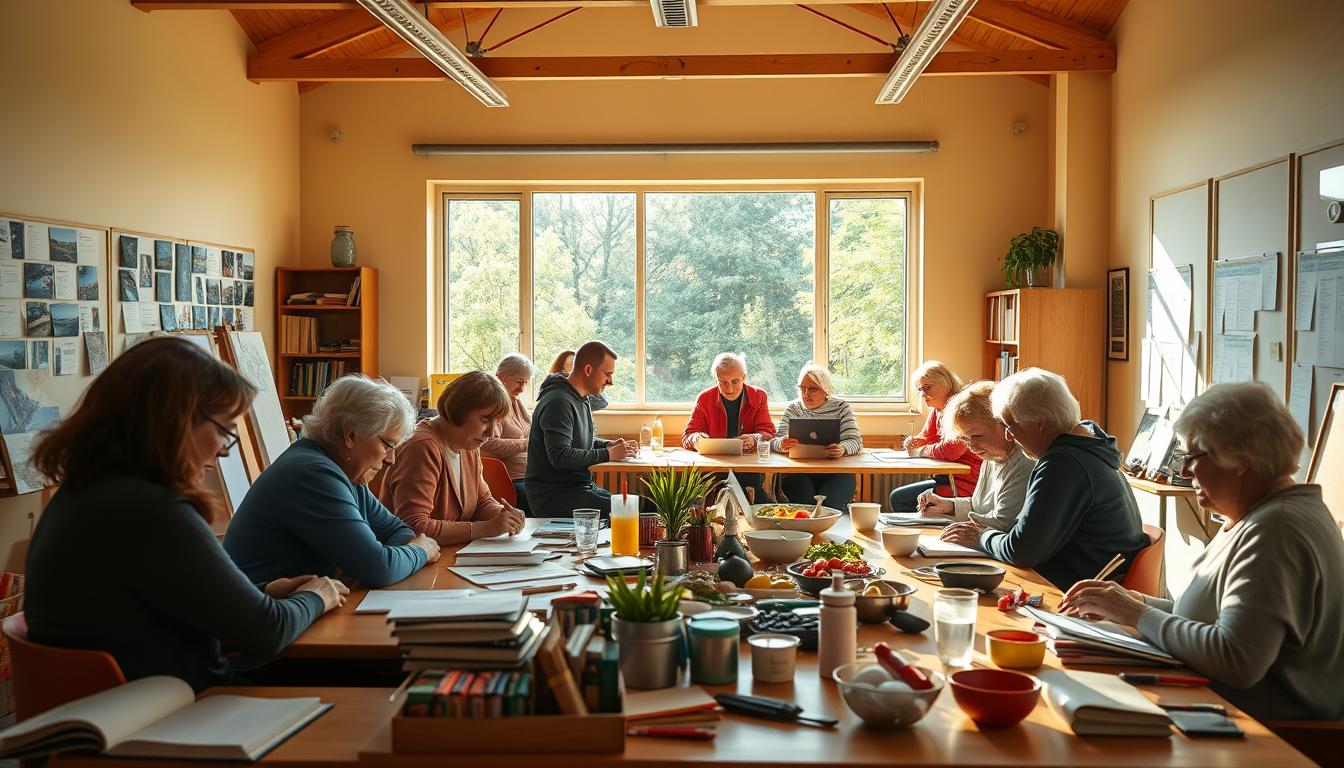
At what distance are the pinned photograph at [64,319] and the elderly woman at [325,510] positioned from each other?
2896 millimetres

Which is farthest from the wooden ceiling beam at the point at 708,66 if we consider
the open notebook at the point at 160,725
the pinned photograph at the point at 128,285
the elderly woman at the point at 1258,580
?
the open notebook at the point at 160,725

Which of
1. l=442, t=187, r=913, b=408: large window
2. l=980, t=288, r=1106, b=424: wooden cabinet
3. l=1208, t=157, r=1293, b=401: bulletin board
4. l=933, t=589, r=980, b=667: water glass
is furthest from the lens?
l=442, t=187, r=913, b=408: large window

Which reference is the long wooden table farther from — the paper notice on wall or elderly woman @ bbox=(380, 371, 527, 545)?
the paper notice on wall

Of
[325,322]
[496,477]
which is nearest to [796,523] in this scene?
[496,477]

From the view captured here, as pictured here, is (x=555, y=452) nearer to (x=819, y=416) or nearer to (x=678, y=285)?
(x=819, y=416)

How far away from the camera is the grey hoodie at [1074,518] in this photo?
3004 millimetres

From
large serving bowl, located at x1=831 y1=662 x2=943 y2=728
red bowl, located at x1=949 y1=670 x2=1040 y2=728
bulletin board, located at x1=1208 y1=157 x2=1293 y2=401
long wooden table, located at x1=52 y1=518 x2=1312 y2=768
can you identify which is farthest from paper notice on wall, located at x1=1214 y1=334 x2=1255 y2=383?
large serving bowl, located at x1=831 y1=662 x2=943 y2=728

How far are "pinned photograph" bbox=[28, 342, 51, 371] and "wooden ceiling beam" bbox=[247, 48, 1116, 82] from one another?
285 centimetres

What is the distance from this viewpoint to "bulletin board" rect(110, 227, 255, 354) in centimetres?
570

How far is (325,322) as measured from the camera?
26.2ft

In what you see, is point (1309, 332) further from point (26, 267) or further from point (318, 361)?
point (318, 361)

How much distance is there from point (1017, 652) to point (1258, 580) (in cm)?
50

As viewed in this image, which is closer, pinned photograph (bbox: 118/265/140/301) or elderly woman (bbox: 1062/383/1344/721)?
elderly woman (bbox: 1062/383/1344/721)

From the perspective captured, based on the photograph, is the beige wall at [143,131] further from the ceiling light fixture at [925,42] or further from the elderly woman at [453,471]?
the ceiling light fixture at [925,42]
